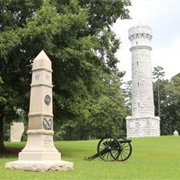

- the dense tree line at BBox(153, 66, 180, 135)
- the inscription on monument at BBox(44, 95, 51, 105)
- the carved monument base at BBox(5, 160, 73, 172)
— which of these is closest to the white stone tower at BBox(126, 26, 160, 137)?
the dense tree line at BBox(153, 66, 180, 135)

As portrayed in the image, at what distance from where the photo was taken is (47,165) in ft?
33.8

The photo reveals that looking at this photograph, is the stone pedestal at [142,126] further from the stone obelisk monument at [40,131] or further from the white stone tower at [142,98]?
the stone obelisk monument at [40,131]

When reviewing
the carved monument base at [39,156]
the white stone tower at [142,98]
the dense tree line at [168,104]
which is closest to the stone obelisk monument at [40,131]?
the carved monument base at [39,156]

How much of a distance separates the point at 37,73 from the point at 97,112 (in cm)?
3420

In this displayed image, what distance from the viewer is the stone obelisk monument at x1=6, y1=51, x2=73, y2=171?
1066cm

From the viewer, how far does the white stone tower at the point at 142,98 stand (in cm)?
4728

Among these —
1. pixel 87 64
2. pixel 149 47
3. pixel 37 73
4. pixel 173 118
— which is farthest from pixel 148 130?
pixel 37 73

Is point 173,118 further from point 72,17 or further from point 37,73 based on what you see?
point 37,73

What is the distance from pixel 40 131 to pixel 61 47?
6.93 m

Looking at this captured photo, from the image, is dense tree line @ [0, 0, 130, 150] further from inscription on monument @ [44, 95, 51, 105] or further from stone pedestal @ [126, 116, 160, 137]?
stone pedestal @ [126, 116, 160, 137]

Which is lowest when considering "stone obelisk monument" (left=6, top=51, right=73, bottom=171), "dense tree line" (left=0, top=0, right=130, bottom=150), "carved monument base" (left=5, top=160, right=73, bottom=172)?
"carved monument base" (left=5, top=160, right=73, bottom=172)

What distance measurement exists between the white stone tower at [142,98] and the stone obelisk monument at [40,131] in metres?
36.4

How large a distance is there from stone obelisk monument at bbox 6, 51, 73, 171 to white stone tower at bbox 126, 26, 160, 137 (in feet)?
120

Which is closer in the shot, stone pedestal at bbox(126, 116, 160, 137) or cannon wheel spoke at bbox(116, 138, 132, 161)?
cannon wheel spoke at bbox(116, 138, 132, 161)
